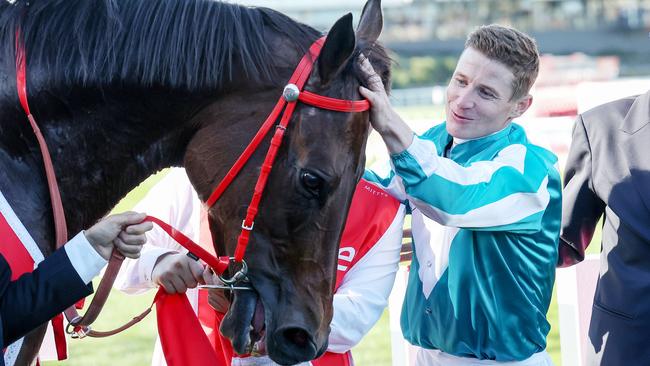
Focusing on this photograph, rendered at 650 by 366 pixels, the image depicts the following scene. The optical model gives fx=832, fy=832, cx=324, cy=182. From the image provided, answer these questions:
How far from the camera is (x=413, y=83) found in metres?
24.8

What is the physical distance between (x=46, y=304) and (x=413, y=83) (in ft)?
76.6

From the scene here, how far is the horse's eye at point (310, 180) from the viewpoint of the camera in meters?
2.08

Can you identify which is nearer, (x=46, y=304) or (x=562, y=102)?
(x=46, y=304)

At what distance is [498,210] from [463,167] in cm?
17

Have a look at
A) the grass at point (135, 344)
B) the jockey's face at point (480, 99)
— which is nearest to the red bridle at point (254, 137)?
the jockey's face at point (480, 99)

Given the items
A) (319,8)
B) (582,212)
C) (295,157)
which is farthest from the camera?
(319,8)

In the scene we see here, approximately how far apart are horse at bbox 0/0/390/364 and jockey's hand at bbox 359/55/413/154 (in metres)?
0.03

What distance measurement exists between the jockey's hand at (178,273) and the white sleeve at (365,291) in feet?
1.49

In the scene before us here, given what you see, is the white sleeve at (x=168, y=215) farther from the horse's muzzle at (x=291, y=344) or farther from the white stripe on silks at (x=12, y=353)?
the horse's muzzle at (x=291, y=344)

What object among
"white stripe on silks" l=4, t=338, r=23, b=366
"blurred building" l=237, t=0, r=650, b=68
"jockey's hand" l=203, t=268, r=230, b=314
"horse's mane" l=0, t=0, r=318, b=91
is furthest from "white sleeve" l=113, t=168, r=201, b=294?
"blurred building" l=237, t=0, r=650, b=68

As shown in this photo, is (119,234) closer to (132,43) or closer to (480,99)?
(132,43)

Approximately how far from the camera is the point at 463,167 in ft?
8.36

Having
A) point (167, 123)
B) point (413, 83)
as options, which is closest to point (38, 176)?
point (167, 123)

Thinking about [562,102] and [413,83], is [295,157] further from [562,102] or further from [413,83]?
[413,83]
